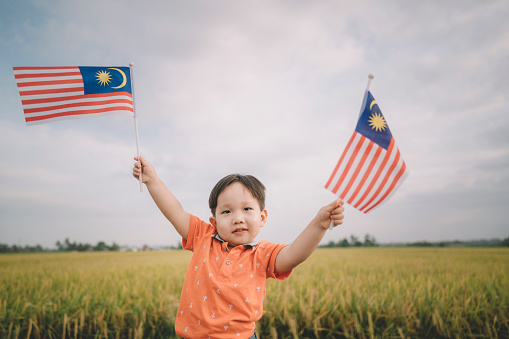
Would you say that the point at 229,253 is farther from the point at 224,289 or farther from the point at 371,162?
the point at 371,162

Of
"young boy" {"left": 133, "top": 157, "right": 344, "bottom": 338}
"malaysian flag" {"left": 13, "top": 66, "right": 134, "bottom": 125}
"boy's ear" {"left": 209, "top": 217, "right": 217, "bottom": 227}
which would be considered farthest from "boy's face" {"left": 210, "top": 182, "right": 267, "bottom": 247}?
"malaysian flag" {"left": 13, "top": 66, "right": 134, "bottom": 125}

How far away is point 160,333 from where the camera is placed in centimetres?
334

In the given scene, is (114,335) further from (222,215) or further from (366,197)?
(366,197)

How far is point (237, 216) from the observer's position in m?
1.88

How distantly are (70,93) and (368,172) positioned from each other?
8.46 ft

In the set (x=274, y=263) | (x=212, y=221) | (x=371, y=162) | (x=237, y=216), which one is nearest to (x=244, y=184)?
(x=237, y=216)

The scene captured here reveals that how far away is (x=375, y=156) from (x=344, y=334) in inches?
82.9

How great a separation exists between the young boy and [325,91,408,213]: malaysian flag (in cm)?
53

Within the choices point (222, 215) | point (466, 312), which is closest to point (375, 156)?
point (222, 215)

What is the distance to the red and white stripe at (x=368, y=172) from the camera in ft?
7.02

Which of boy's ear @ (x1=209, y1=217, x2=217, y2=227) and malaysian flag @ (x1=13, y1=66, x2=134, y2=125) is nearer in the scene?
boy's ear @ (x1=209, y1=217, x2=217, y2=227)

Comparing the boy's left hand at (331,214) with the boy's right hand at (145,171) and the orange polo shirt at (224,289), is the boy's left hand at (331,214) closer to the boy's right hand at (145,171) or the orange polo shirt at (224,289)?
the orange polo shirt at (224,289)

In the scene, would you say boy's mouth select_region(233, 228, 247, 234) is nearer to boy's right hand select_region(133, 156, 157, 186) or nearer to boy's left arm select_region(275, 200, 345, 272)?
boy's left arm select_region(275, 200, 345, 272)

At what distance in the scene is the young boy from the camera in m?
1.72
